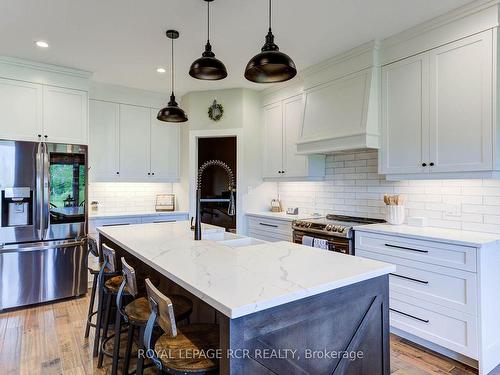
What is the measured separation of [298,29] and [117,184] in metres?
3.42

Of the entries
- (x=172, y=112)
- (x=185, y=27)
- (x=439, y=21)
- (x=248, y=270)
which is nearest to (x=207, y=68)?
(x=172, y=112)

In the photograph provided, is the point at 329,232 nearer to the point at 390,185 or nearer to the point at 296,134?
the point at 390,185

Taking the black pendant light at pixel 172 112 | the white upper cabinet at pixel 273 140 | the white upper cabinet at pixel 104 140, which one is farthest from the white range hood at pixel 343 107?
the white upper cabinet at pixel 104 140

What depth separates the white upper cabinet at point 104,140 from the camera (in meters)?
4.44

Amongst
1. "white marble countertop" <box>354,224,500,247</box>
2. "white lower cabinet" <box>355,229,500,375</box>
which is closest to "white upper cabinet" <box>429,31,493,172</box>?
"white marble countertop" <box>354,224,500,247</box>

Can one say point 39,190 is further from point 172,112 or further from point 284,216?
point 284,216

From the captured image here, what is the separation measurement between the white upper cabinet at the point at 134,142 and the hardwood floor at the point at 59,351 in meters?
2.10

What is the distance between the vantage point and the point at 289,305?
126 cm

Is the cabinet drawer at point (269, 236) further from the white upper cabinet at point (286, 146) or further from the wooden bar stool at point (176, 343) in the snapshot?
the wooden bar stool at point (176, 343)

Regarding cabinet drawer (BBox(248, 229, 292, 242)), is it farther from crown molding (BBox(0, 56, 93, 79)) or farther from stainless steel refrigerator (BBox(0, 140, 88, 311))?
crown molding (BBox(0, 56, 93, 79))

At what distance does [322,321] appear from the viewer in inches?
54.3

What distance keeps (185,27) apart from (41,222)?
2631mm

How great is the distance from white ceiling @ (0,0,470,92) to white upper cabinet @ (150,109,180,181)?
1316 millimetres

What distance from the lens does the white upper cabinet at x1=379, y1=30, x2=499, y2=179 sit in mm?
2428
